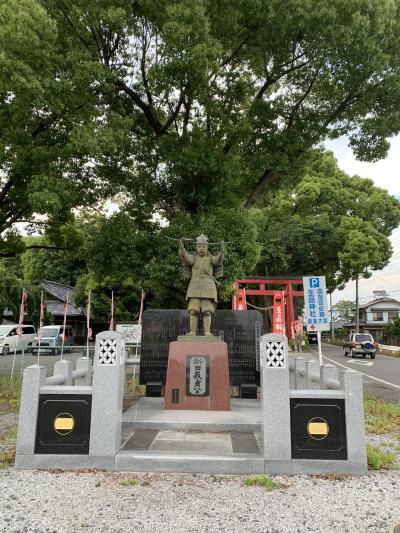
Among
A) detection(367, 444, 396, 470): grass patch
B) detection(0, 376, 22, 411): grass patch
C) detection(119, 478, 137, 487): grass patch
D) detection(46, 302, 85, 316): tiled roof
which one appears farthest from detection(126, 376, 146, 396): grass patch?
detection(46, 302, 85, 316): tiled roof

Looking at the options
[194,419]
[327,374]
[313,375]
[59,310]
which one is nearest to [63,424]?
[194,419]

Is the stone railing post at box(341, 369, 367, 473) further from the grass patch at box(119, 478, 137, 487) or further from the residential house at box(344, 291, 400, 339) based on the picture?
the residential house at box(344, 291, 400, 339)

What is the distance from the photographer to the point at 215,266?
8.52m

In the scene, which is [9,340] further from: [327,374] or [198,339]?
[327,374]

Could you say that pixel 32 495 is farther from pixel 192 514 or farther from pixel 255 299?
pixel 255 299

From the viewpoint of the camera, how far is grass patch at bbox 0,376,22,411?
28.6ft

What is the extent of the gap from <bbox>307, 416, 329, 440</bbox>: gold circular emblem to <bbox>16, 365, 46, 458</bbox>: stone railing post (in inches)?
127

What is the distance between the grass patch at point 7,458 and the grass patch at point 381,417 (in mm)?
5495

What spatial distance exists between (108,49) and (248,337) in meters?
8.08

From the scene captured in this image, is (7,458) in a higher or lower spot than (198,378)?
lower

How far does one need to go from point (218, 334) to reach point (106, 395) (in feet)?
15.7

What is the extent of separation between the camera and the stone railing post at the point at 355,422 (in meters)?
4.62

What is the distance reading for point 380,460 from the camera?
5023 mm

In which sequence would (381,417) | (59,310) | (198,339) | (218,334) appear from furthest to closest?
(59,310) → (218,334) → (381,417) → (198,339)
